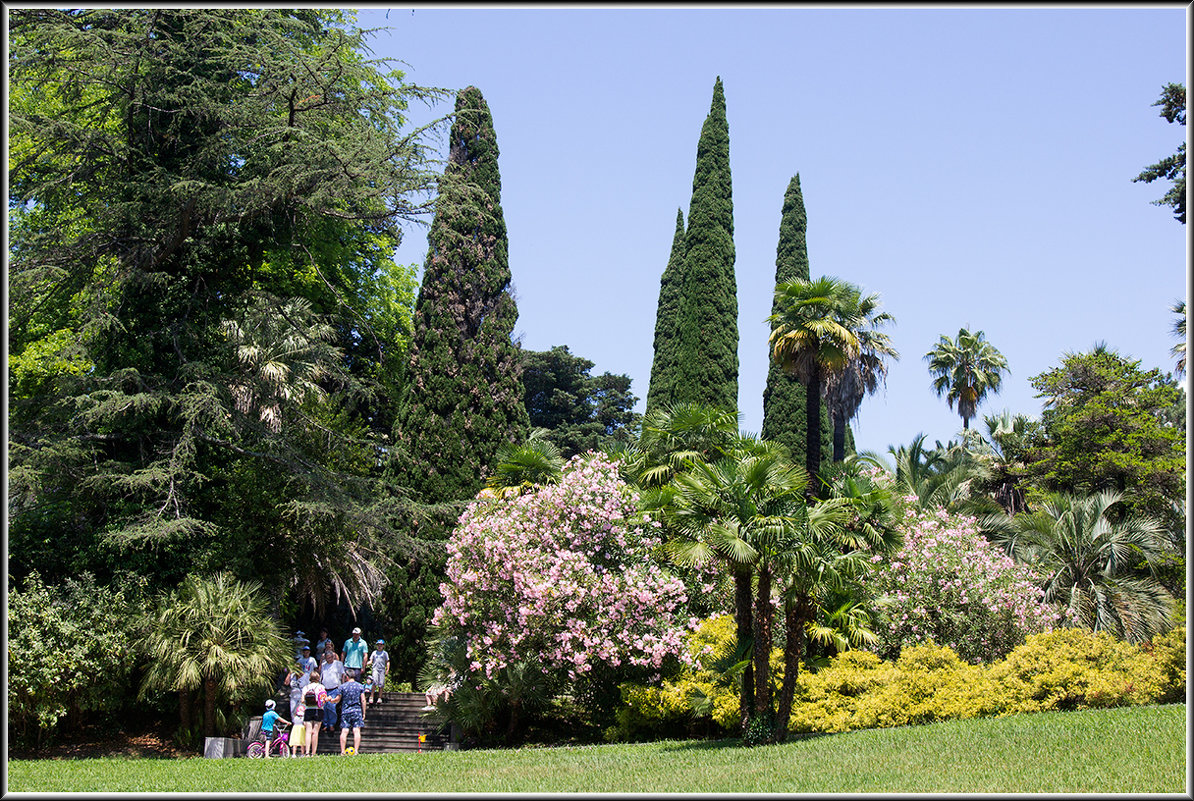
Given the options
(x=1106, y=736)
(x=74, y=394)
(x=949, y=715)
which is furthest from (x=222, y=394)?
(x=1106, y=736)

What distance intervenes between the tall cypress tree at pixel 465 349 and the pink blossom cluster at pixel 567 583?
597 centimetres

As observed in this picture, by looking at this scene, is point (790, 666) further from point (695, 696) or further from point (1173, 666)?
point (1173, 666)

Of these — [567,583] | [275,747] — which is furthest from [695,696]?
[275,747]

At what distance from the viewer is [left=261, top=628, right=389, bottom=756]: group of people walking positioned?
1711 cm

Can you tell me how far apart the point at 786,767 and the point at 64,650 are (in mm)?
12456

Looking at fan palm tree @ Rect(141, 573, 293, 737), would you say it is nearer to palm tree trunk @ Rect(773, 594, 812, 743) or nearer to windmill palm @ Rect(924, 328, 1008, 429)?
palm tree trunk @ Rect(773, 594, 812, 743)

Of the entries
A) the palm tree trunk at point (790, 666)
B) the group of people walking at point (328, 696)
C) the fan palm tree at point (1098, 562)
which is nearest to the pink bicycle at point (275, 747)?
the group of people walking at point (328, 696)

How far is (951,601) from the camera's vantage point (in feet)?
62.1

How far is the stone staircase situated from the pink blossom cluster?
1810 mm

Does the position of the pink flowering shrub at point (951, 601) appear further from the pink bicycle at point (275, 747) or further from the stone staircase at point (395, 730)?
the pink bicycle at point (275, 747)

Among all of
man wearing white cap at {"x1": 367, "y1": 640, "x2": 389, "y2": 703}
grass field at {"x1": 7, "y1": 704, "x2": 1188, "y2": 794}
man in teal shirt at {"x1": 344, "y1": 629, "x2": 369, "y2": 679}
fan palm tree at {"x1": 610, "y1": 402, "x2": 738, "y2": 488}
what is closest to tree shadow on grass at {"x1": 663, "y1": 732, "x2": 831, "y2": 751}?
grass field at {"x1": 7, "y1": 704, "x2": 1188, "y2": 794}

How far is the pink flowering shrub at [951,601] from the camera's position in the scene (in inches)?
738

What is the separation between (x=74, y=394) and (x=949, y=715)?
16479 millimetres

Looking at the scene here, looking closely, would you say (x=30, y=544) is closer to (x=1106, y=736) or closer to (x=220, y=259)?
(x=220, y=259)
